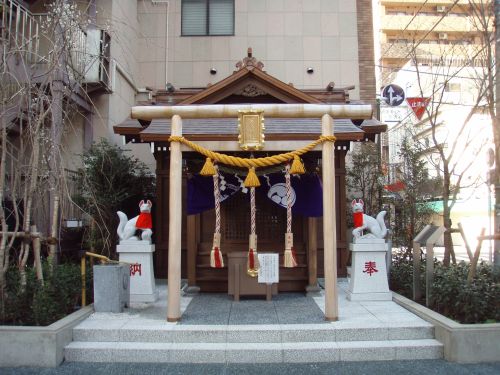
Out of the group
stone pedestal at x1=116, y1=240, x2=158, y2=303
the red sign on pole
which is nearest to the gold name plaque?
stone pedestal at x1=116, y1=240, x2=158, y2=303

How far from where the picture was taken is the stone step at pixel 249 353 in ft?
20.4

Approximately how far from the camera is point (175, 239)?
7.15m

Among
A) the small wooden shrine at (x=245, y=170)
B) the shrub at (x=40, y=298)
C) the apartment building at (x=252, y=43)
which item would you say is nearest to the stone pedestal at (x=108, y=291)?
the shrub at (x=40, y=298)

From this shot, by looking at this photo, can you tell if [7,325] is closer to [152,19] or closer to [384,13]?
[152,19]

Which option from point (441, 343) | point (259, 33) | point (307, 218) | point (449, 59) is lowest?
point (441, 343)

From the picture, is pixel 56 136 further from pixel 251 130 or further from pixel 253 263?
pixel 253 263

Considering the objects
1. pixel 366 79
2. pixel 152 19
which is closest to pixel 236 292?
pixel 366 79

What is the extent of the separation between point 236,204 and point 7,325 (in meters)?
5.22

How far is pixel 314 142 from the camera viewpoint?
7.30m

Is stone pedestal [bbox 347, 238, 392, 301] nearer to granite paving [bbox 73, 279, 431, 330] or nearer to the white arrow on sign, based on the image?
granite paving [bbox 73, 279, 431, 330]

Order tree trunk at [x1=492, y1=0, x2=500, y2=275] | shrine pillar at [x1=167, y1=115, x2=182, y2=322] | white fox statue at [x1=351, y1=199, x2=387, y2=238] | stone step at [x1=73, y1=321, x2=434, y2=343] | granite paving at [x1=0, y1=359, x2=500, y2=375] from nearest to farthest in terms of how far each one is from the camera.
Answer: granite paving at [x1=0, y1=359, x2=500, y2=375], stone step at [x1=73, y1=321, x2=434, y2=343], shrine pillar at [x1=167, y1=115, x2=182, y2=322], tree trunk at [x1=492, y1=0, x2=500, y2=275], white fox statue at [x1=351, y1=199, x2=387, y2=238]

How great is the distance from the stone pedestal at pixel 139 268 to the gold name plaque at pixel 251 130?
338 centimetres

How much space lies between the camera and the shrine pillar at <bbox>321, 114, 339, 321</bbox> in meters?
7.07

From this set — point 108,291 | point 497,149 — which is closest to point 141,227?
point 108,291
